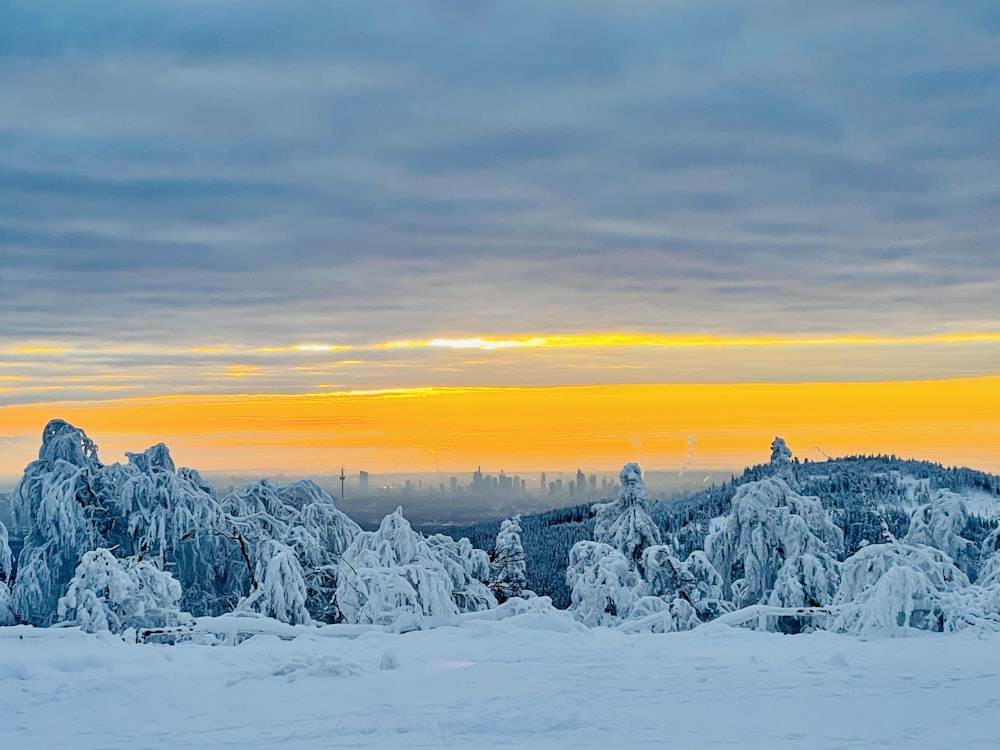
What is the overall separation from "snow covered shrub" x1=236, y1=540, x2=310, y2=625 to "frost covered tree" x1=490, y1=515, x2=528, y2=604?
47.7ft

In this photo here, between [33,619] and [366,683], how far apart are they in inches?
638

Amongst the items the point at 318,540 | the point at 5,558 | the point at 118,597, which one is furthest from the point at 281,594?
the point at 5,558

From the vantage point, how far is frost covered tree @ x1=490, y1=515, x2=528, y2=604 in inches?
1517

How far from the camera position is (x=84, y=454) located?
85.0 ft

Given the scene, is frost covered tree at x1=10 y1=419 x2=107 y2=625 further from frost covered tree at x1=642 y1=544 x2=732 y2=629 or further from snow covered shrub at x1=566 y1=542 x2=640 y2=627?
frost covered tree at x1=642 y1=544 x2=732 y2=629

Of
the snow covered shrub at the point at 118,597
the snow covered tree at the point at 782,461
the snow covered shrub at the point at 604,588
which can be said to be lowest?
the snow covered shrub at the point at 604,588

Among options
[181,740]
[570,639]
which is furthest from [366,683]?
[570,639]

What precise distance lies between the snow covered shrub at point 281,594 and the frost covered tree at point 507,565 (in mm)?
14527

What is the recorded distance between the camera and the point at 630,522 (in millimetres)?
34281

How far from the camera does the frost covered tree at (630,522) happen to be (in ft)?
112

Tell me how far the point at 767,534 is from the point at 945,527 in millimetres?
5412

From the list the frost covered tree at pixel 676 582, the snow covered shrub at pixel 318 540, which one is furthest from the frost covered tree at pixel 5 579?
the frost covered tree at pixel 676 582

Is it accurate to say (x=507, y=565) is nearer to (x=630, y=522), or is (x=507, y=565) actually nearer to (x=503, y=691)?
(x=630, y=522)

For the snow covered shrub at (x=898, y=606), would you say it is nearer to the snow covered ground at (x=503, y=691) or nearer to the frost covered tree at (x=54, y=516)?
the snow covered ground at (x=503, y=691)
